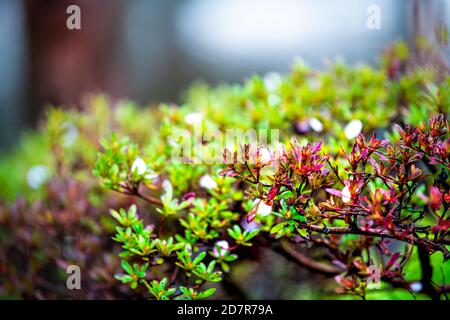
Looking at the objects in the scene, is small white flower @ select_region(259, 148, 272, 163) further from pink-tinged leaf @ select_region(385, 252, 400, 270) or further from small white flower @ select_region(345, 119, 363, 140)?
pink-tinged leaf @ select_region(385, 252, 400, 270)

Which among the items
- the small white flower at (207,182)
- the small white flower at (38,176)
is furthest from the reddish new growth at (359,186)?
the small white flower at (38,176)

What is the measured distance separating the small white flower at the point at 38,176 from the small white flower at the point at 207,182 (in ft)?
4.05

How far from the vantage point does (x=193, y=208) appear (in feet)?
4.95

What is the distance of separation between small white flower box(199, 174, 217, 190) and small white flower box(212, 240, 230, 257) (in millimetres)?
210

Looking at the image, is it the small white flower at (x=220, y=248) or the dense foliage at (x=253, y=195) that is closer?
the dense foliage at (x=253, y=195)

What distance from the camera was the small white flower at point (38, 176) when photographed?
7.70 feet

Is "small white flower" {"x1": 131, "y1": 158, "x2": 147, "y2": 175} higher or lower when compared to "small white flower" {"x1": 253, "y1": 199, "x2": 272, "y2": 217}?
higher

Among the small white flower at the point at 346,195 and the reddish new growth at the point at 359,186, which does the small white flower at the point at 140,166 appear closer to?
the reddish new growth at the point at 359,186

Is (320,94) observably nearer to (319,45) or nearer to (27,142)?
(27,142)

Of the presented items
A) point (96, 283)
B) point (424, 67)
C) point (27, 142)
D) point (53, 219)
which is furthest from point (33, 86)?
point (424, 67)

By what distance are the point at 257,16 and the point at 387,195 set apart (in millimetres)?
13825

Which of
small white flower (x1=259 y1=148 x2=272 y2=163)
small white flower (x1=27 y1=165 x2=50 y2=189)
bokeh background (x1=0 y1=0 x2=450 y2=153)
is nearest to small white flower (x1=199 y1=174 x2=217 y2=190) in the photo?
small white flower (x1=259 y1=148 x2=272 y2=163)

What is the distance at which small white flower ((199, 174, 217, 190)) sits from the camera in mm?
1513

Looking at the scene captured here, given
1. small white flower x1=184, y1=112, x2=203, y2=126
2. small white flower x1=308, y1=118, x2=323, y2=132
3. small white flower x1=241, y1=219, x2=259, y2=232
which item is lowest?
small white flower x1=241, y1=219, x2=259, y2=232
